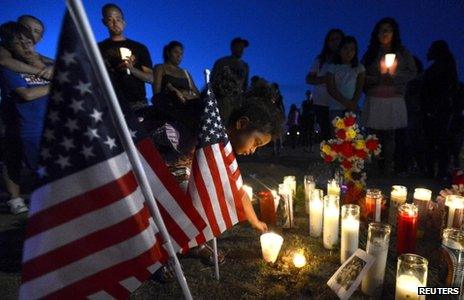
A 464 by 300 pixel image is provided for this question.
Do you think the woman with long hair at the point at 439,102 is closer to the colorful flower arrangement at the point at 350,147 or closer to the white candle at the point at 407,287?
the colorful flower arrangement at the point at 350,147

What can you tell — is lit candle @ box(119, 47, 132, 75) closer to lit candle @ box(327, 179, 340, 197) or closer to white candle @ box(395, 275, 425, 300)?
lit candle @ box(327, 179, 340, 197)

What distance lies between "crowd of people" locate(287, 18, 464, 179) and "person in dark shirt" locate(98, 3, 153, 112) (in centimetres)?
311

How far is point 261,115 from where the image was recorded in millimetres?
2898

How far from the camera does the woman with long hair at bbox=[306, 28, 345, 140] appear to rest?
6.28 meters

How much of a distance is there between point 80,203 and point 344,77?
17.6 feet

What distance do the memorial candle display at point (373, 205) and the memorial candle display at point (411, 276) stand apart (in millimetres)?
1697

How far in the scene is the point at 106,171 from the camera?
5.46ft

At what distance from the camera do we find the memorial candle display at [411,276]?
238cm

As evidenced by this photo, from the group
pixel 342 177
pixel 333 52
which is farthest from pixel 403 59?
pixel 342 177

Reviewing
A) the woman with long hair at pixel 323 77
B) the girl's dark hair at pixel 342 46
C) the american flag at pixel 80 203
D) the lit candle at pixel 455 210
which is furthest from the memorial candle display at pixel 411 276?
the girl's dark hair at pixel 342 46

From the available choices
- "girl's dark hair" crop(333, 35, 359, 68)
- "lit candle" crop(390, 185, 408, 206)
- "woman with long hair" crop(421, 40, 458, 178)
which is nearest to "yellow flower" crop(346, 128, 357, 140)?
"lit candle" crop(390, 185, 408, 206)

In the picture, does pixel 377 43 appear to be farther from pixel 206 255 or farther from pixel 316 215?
pixel 206 255

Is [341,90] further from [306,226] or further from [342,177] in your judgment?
[306,226]

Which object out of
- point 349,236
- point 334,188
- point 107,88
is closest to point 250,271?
point 349,236
